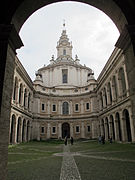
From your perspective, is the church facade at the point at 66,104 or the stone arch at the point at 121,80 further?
the church facade at the point at 66,104

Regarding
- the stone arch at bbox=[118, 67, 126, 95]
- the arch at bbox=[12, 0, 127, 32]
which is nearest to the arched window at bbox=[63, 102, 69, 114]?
the stone arch at bbox=[118, 67, 126, 95]

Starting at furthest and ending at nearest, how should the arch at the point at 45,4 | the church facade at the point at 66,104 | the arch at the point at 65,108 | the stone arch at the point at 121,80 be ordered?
the arch at the point at 65,108 < the church facade at the point at 66,104 < the stone arch at the point at 121,80 < the arch at the point at 45,4

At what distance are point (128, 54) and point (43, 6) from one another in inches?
174

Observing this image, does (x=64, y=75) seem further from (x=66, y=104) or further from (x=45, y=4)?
(x=45, y=4)

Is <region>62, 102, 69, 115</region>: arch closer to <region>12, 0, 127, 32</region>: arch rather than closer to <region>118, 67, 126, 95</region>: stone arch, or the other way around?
<region>118, 67, 126, 95</region>: stone arch

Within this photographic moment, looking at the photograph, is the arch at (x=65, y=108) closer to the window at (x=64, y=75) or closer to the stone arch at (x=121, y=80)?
the window at (x=64, y=75)

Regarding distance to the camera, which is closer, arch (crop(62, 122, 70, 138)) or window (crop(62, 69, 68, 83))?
arch (crop(62, 122, 70, 138))

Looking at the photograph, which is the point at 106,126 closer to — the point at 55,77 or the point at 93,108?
the point at 93,108

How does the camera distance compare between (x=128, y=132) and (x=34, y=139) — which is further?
(x=34, y=139)

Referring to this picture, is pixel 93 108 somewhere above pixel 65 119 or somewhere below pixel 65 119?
above

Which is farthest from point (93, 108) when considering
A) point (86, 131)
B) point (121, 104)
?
point (121, 104)

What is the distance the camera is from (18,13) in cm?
625

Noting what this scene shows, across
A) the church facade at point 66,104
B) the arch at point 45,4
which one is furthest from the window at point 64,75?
the arch at point 45,4

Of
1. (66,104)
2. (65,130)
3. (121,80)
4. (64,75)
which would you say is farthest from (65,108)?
(121,80)
